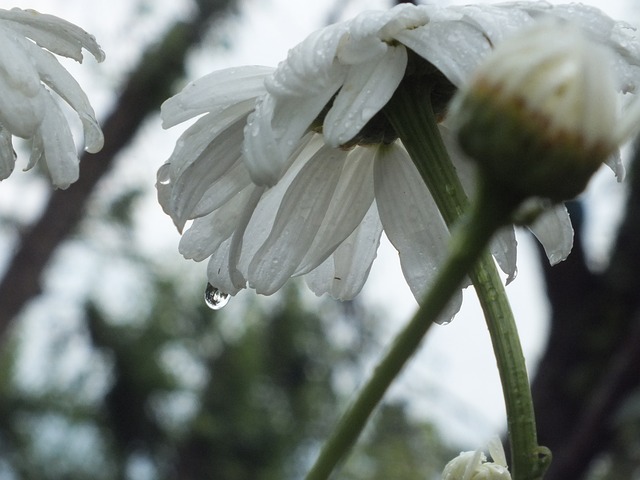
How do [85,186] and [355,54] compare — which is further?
[85,186]

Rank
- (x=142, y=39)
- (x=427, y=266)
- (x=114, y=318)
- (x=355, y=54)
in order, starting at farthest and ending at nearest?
Result: 1. (x=114, y=318)
2. (x=142, y=39)
3. (x=427, y=266)
4. (x=355, y=54)

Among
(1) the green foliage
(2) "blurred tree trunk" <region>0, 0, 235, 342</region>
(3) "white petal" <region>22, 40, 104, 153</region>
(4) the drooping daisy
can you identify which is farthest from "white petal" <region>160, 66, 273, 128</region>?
(1) the green foliage

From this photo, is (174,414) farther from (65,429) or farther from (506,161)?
(506,161)

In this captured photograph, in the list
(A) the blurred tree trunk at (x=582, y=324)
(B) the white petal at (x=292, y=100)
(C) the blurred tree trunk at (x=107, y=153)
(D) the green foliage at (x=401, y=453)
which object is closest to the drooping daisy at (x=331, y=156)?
(B) the white petal at (x=292, y=100)

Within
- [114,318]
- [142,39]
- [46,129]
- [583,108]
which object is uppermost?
[583,108]

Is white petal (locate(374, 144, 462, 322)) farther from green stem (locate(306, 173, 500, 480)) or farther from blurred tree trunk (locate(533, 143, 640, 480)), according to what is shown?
blurred tree trunk (locate(533, 143, 640, 480))

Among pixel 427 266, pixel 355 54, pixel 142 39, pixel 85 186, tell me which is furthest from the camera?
pixel 142 39

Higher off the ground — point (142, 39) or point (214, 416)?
point (142, 39)

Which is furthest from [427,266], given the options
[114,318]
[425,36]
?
[114,318]
